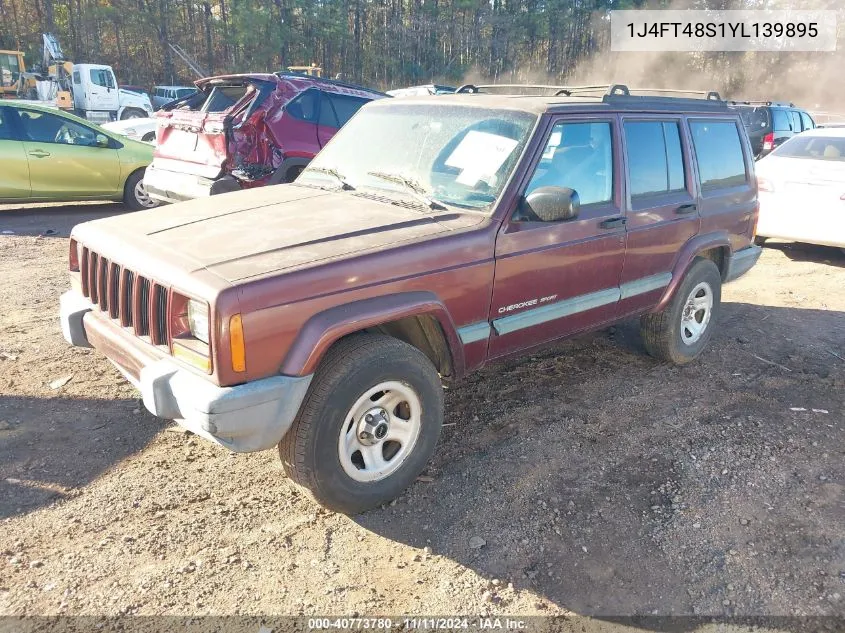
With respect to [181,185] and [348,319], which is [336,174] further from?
[181,185]

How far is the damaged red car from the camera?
24.0 feet

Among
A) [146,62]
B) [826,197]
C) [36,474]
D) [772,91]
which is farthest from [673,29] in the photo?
[36,474]

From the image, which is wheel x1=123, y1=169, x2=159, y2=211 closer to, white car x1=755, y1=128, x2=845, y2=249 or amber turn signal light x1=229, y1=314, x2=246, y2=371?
amber turn signal light x1=229, y1=314, x2=246, y2=371

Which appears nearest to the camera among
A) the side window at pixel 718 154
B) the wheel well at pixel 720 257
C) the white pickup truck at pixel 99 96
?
the side window at pixel 718 154

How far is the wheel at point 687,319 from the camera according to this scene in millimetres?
4711

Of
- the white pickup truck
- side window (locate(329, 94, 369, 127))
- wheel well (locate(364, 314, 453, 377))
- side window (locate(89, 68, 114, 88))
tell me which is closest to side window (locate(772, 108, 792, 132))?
side window (locate(329, 94, 369, 127))

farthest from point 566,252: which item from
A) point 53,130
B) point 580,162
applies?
point 53,130

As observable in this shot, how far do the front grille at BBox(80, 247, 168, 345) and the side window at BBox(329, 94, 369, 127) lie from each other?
5541 millimetres

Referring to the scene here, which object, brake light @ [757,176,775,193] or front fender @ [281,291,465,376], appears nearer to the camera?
front fender @ [281,291,465,376]

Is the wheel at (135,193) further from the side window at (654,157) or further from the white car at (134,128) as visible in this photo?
the side window at (654,157)

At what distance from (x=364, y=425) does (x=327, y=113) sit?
6239 mm

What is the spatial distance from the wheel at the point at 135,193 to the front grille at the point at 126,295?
705 cm

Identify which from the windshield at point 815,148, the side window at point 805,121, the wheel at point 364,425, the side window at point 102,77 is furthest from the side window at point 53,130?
the side window at point 102,77

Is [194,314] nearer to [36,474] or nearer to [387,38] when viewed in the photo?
[36,474]
